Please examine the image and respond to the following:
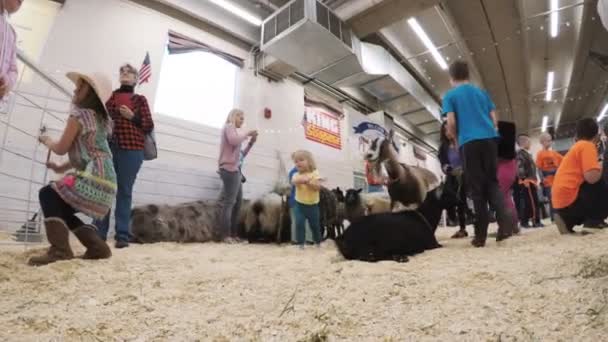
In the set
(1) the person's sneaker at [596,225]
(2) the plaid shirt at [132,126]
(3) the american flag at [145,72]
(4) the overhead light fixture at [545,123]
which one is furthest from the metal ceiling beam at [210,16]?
(4) the overhead light fixture at [545,123]

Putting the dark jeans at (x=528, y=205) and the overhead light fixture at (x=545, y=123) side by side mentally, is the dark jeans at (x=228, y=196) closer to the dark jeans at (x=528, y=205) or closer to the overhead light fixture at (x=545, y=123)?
the dark jeans at (x=528, y=205)

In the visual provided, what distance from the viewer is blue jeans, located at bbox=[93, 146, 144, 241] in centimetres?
228

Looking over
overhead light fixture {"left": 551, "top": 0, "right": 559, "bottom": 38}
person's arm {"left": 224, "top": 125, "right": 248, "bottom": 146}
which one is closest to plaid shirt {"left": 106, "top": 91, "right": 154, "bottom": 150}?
person's arm {"left": 224, "top": 125, "right": 248, "bottom": 146}

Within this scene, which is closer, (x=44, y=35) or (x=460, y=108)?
(x=460, y=108)

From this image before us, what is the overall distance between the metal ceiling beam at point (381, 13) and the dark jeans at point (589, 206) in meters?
3.33

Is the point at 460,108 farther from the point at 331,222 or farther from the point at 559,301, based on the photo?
the point at 331,222

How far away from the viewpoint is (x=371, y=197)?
4.54 meters

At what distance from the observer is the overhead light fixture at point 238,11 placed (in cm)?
478

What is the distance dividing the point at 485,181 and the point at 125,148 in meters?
2.54

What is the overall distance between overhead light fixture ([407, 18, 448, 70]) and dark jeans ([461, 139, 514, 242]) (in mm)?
3684

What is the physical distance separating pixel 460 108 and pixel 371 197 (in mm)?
2479

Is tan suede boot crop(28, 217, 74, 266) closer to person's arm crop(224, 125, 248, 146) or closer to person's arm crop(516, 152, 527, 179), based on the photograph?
person's arm crop(224, 125, 248, 146)

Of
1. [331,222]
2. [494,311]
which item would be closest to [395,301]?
[494,311]

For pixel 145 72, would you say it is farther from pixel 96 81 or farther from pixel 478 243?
pixel 478 243
